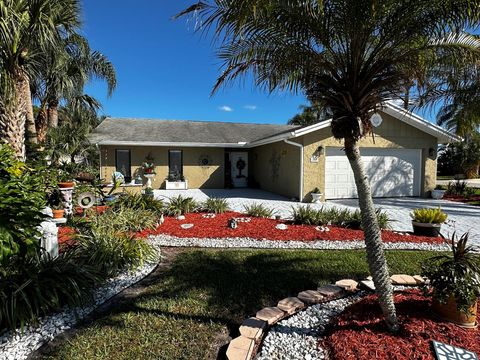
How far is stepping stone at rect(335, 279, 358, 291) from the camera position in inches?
149

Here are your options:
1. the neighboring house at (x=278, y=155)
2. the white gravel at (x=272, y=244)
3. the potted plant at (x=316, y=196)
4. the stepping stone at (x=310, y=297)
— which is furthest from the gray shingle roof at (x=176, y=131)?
the stepping stone at (x=310, y=297)

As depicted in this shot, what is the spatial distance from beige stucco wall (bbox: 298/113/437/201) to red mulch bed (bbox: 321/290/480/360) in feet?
29.6

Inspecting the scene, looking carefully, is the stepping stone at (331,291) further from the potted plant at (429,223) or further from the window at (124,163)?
the window at (124,163)

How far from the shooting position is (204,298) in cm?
361

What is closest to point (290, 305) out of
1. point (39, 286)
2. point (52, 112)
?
point (39, 286)

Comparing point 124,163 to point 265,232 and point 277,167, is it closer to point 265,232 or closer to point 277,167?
point 277,167

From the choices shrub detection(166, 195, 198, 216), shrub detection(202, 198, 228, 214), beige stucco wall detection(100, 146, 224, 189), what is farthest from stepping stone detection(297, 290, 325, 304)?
beige stucco wall detection(100, 146, 224, 189)

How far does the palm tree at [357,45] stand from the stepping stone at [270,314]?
1108 millimetres

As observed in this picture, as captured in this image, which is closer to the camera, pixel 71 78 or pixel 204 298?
pixel 204 298

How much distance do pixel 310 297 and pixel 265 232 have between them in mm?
3334

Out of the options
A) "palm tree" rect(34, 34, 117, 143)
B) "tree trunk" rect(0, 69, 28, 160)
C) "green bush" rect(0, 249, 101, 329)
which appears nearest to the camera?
"green bush" rect(0, 249, 101, 329)

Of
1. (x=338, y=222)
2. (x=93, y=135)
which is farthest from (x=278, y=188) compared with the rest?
(x=93, y=135)

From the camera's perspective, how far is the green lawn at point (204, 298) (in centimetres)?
266

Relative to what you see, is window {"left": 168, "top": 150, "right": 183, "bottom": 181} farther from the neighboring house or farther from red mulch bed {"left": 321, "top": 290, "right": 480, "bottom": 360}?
red mulch bed {"left": 321, "top": 290, "right": 480, "bottom": 360}
